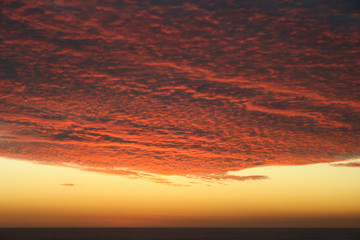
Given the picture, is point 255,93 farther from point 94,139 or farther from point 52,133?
point 52,133

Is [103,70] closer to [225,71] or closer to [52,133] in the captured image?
[225,71]

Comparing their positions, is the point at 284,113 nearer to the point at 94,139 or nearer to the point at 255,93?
the point at 255,93

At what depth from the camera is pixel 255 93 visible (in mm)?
23750

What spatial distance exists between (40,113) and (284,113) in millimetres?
18266

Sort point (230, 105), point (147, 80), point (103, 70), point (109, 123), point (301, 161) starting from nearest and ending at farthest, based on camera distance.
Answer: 1. point (103, 70)
2. point (147, 80)
3. point (230, 105)
4. point (109, 123)
5. point (301, 161)

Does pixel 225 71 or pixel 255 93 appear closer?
pixel 225 71

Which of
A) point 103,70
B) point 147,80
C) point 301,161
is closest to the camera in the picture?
point 103,70

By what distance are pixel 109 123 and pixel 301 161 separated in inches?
724

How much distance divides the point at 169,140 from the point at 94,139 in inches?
260

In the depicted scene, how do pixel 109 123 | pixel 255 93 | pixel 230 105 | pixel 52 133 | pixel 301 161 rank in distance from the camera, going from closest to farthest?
1. pixel 255 93
2. pixel 230 105
3. pixel 109 123
4. pixel 52 133
5. pixel 301 161

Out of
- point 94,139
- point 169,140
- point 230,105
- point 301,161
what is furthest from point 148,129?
point 301,161

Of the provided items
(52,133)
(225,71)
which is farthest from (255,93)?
(52,133)

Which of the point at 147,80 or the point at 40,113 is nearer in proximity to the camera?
the point at 147,80

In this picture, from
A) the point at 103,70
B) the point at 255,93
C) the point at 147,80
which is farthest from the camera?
the point at 255,93
